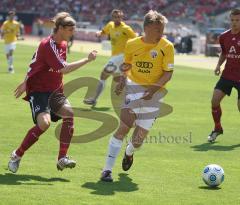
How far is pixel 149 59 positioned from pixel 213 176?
179cm

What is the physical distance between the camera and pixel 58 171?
9.16m

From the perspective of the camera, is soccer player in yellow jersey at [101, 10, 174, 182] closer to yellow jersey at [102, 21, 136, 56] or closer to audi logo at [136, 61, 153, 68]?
audi logo at [136, 61, 153, 68]

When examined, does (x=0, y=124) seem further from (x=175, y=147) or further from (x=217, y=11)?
(x=217, y=11)

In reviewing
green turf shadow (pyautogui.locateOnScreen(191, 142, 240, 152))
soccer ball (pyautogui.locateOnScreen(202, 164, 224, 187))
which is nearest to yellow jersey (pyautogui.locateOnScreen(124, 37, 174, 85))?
soccer ball (pyautogui.locateOnScreen(202, 164, 224, 187))

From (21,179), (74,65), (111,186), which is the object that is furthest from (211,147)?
(21,179)

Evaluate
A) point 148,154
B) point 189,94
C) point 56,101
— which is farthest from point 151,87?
point 189,94

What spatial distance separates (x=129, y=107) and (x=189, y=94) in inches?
492

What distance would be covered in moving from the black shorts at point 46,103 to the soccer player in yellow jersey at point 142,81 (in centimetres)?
83

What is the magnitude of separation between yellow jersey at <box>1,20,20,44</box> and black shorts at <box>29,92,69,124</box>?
1947 cm

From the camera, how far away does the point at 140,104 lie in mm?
9109

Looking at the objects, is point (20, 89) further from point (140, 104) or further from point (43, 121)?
point (140, 104)

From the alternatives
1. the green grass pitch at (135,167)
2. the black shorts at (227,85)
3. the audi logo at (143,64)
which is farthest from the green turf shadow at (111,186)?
the black shorts at (227,85)

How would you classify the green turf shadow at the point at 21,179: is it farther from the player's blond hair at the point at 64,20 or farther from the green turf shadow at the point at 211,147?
the green turf shadow at the point at 211,147

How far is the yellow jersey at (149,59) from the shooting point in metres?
8.95
